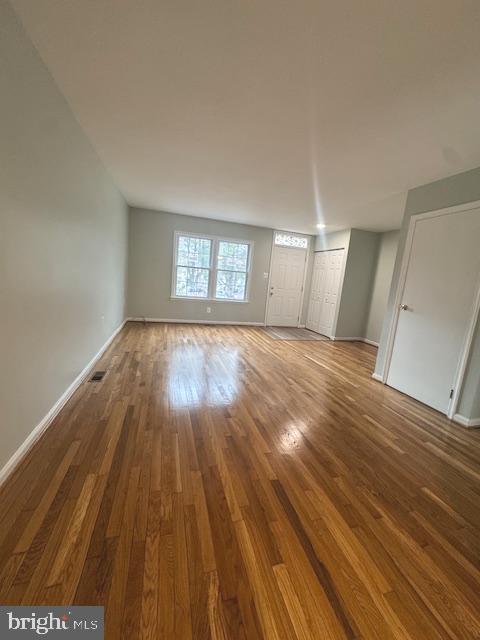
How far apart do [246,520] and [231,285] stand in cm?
555

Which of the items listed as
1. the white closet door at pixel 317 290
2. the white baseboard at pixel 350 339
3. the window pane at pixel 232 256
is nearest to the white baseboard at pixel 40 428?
the window pane at pixel 232 256

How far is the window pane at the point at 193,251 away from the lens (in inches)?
239

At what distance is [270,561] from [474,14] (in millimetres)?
2673

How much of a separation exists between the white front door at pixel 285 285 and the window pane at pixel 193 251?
1.72 m

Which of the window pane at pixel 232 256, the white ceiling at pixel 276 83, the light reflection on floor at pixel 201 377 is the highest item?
the white ceiling at pixel 276 83

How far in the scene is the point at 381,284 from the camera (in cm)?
587

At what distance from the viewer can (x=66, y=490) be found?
1435 millimetres

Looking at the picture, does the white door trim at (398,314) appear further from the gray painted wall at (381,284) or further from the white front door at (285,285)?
the white front door at (285,285)

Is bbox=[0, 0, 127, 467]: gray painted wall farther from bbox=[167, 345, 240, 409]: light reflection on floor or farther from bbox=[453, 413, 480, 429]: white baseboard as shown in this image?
bbox=[453, 413, 480, 429]: white baseboard

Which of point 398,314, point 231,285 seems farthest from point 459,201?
point 231,285

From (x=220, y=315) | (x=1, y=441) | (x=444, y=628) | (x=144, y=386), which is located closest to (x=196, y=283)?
(x=220, y=315)

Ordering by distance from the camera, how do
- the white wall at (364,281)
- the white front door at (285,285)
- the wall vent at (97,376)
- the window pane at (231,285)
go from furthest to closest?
1. the white front door at (285,285)
2. the window pane at (231,285)
3. the white wall at (364,281)
4. the wall vent at (97,376)

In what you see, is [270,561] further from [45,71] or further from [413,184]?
[413,184]

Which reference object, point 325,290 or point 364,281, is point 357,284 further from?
point 325,290
